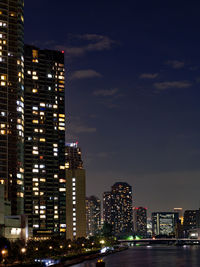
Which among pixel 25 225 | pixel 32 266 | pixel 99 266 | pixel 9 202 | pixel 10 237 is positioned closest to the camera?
pixel 32 266

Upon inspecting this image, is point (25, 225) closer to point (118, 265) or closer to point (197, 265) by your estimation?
point (118, 265)

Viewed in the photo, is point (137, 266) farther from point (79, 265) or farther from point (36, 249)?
point (36, 249)

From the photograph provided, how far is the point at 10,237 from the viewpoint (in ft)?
551

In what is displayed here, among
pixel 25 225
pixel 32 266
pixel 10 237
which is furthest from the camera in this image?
pixel 25 225

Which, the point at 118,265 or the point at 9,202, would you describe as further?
the point at 9,202

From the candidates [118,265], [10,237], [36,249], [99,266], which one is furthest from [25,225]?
[99,266]

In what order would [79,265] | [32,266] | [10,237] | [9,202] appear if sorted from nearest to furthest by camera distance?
[32,266]
[79,265]
[10,237]
[9,202]

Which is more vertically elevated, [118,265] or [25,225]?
[25,225]

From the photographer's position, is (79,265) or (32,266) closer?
(32,266)

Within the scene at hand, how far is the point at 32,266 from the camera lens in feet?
399

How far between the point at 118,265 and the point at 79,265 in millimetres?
13951

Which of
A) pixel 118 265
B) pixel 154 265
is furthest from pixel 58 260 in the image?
pixel 154 265

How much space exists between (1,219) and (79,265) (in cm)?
2951

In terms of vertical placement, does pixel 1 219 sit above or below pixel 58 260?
above
